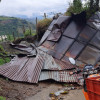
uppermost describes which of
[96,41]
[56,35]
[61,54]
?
[56,35]

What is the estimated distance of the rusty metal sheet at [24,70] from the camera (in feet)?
21.3

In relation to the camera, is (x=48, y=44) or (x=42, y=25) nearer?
(x=48, y=44)

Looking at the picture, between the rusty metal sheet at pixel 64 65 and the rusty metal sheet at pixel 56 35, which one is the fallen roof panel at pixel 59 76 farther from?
the rusty metal sheet at pixel 56 35

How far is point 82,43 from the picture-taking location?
8.30 m

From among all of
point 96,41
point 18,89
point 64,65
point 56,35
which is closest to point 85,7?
point 96,41

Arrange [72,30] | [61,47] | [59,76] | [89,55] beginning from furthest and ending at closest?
A: [72,30], [61,47], [89,55], [59,76]

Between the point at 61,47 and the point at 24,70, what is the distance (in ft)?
9.78

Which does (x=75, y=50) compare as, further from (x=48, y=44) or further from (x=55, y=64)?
(x=48, y=44)

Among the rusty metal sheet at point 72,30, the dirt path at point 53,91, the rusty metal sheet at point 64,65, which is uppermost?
the rusty metal sheet at point 72,30

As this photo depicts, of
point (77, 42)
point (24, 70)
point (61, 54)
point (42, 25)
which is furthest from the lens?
point (42, 25)

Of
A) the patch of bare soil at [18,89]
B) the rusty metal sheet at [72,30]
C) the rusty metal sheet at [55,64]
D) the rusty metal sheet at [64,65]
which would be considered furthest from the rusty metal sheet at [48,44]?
the patch of bare soil at [18,89]

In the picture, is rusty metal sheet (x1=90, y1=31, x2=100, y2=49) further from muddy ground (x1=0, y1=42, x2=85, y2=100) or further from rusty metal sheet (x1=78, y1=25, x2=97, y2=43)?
muddy ground (x1=0, y1=42, x2=85, y2=100)

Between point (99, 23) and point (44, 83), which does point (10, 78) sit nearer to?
point (44, 83)

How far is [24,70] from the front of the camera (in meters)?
6.90
